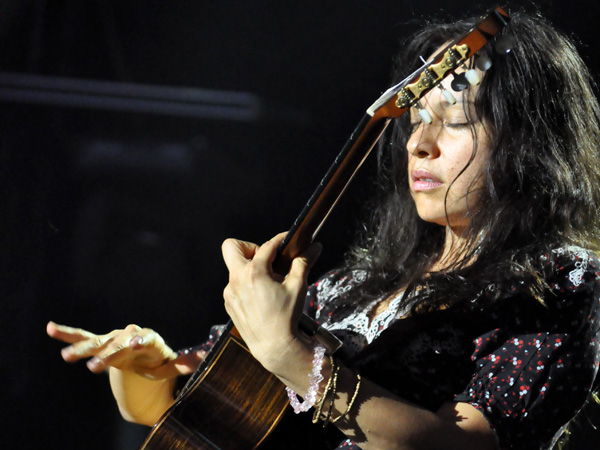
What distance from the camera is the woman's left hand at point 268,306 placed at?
3.10ft

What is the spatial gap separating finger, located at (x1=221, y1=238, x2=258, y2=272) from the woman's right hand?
0.30m

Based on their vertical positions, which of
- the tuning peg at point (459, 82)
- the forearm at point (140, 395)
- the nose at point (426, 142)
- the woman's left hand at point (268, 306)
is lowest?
the forearm at point (140, 395)

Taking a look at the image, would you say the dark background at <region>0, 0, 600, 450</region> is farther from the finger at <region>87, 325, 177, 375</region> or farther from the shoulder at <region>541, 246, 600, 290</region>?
the shoulder at <region>541, 246, 600, 290</region>

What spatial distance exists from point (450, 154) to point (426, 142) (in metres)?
0.05

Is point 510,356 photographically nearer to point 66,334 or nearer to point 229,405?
point 229,405

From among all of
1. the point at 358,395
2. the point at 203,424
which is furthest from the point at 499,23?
the point at 203,424

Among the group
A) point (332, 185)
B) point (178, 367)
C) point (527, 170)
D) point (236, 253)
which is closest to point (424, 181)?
point (527, 170)

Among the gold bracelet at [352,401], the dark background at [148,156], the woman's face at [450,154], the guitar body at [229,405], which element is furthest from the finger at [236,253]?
the dark background at [148,156]

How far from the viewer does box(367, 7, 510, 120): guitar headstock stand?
92 cm

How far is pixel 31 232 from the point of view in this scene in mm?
1580

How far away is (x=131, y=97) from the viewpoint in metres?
1.67

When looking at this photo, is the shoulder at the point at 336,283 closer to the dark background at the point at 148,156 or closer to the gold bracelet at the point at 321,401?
the dark background at the point at 148,156

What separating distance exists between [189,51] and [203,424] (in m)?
1.01

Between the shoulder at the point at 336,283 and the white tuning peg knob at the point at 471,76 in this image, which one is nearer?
the white tuning peg knob at the point at 471,76
